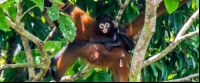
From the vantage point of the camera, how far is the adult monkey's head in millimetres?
4121

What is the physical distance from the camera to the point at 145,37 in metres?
2.55

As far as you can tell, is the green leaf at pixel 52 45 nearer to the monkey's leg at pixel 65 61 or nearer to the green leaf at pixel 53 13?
the monkey's leg at pixel 65 61

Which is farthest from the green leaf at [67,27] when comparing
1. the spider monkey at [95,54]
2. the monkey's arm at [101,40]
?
the monkey's arm at [101,40]

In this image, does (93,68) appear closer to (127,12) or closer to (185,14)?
(127,12)

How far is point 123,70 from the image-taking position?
12.9ft

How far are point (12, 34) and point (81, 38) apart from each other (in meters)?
1.40

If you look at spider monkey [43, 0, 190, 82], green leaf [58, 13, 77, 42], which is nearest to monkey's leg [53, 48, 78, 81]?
spider monkey [43, 0, 190, 82]

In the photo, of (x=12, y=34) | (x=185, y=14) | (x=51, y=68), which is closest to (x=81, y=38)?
(x=51, y=68)

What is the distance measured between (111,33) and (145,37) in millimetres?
1669

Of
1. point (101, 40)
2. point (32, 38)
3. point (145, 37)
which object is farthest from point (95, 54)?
point (145, 37)

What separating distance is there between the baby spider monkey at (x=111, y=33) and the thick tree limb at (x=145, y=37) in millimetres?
1131

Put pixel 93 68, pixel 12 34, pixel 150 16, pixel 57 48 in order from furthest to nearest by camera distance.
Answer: pixel 12 34 < pixel 93 68 < pixel 57 48 < pixel 150 16

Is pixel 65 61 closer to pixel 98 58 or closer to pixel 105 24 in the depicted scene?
pixel 98 58

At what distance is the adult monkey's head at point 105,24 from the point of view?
412 centimetres
